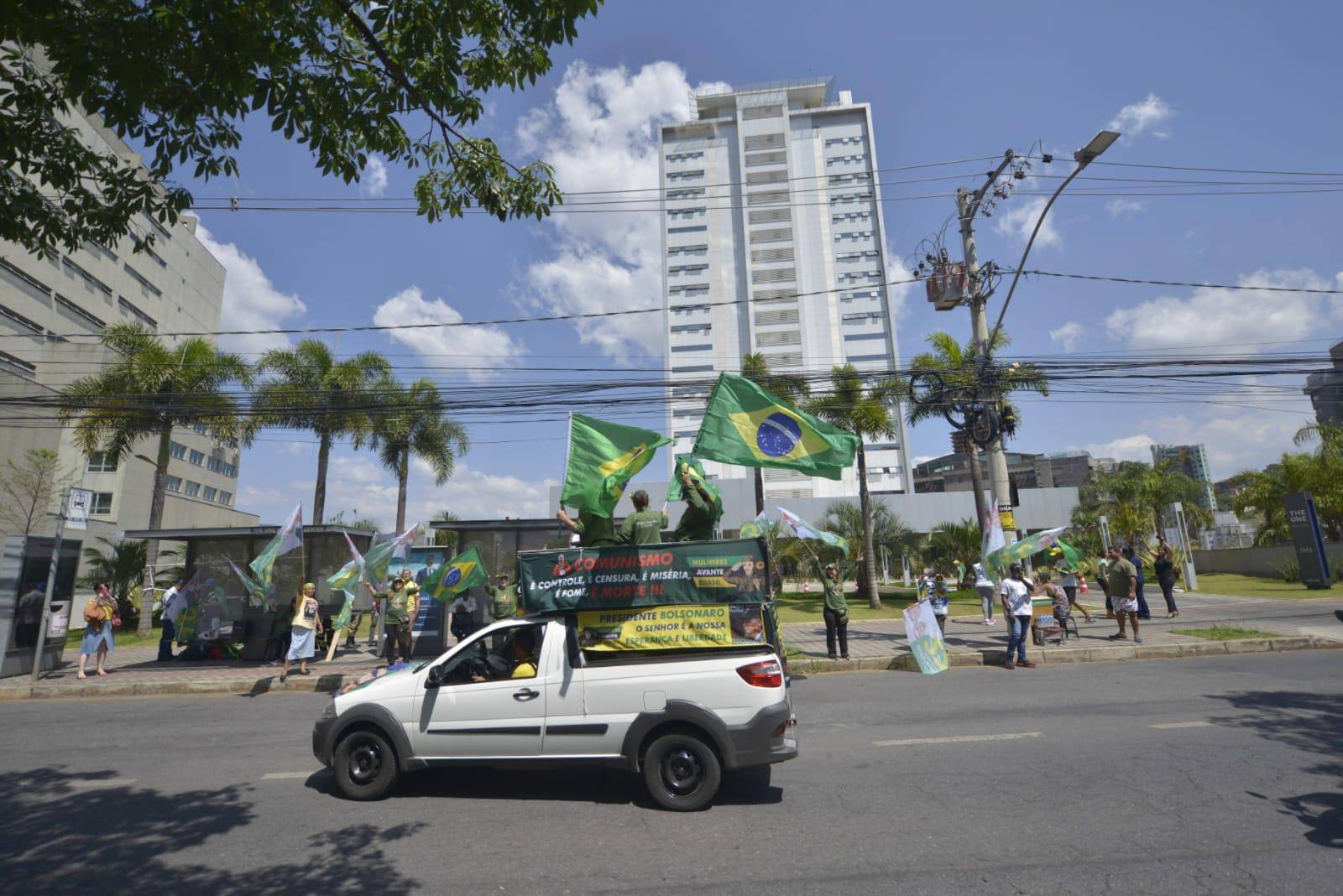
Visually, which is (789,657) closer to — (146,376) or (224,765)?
(224,765)

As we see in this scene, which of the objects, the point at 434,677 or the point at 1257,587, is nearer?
the point at 434,677

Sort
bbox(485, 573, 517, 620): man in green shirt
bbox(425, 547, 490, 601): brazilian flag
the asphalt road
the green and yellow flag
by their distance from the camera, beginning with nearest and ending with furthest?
the asphalt road → the green and yellow flag → bbox(485, 573, 517, 620): man in green shirt → bbox(425, 547, 490, 601): brazilian flag

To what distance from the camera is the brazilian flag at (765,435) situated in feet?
28.8

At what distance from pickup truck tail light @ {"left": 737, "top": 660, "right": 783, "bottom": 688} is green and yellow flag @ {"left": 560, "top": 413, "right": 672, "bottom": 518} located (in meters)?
2.21

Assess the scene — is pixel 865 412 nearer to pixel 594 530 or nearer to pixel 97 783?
pixel 594 530

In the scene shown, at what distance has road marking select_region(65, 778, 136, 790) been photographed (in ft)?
20.5

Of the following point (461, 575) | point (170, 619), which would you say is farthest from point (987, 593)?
point (170, 619)

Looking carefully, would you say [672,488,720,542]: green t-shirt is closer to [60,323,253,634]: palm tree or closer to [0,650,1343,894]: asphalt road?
[0,650,1343,894]: asphalt road

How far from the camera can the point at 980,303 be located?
1634 cm

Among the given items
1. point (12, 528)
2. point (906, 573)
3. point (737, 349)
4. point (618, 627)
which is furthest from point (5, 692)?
point (737, 349)

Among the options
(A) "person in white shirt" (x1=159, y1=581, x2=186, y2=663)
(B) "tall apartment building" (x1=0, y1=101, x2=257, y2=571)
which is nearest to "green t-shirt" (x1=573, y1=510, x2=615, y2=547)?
(A) "person in white shirt" (x1=159, y1=581, x2=186, y2=663)

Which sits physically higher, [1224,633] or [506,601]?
[506,601]

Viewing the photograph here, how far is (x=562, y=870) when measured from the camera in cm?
433

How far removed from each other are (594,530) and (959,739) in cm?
449
